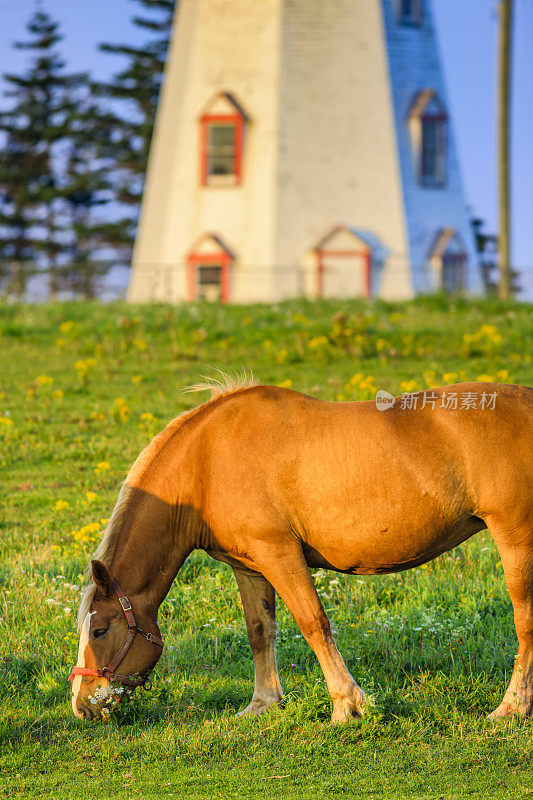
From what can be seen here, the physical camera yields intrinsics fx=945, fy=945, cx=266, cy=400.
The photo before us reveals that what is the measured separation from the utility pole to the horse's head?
75.9ft

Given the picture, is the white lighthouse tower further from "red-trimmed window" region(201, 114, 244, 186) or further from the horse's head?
the horse's head

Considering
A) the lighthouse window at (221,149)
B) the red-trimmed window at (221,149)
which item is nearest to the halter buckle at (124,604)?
the red-trimmed window at (221,149)

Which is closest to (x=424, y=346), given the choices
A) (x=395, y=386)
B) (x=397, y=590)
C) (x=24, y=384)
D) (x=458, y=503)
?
(x=395, y=386)

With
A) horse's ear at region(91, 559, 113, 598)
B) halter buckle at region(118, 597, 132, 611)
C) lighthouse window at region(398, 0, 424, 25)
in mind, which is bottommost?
halter buckle at region(118, 597, 132, 611)

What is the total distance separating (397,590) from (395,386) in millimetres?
6785

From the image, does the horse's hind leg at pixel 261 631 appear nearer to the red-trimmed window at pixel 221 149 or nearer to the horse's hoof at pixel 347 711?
the horse's hoof at pixel 347 711

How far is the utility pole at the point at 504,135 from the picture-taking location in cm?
2708

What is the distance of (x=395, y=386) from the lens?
14.1m

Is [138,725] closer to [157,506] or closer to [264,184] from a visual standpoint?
[157,506]

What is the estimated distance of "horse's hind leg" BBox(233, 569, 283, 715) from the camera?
18.7ft

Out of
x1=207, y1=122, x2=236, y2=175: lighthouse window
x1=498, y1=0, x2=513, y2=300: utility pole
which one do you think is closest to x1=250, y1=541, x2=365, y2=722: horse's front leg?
x1=498, y1=0, x2=513, y2=300: utility pole

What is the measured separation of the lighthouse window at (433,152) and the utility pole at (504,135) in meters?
2.29

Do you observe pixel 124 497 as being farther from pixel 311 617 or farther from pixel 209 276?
pixel 209 276

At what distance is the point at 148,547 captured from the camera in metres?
5.33
